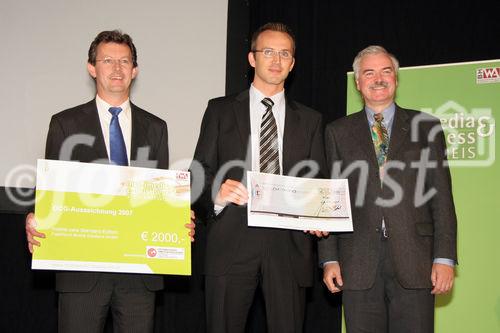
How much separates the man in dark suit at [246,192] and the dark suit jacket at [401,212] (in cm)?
19

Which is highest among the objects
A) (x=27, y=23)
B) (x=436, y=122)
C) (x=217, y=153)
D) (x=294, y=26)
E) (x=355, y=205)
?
(x=294, y=26)

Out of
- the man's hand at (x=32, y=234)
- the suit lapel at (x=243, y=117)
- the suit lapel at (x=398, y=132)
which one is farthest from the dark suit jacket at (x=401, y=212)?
the man's hand at (x=32, y=234)

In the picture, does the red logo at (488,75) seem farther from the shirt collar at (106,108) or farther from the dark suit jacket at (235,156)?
the shirt collar at (106,108)

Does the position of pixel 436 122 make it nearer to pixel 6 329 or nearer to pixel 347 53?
pixel 347 53

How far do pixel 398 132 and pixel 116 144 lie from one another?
4.61ft

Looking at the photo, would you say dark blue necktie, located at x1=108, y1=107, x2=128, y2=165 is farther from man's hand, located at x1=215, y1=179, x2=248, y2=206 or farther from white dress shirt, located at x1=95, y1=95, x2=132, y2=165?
man's hand, located at x1=215, y1=179, x2=248, y2=206

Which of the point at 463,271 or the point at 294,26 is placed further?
the point at 294,26

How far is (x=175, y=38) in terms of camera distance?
174 inches

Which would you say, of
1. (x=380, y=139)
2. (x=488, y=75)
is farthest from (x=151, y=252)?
(x=488, y=75)

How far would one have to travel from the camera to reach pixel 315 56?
4.91 metres

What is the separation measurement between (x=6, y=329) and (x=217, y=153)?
2.10 metres

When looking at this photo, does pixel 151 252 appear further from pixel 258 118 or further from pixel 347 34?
pixel 347 34

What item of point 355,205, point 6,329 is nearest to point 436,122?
point 355,205

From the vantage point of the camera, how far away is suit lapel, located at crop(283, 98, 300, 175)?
9.80 ft
